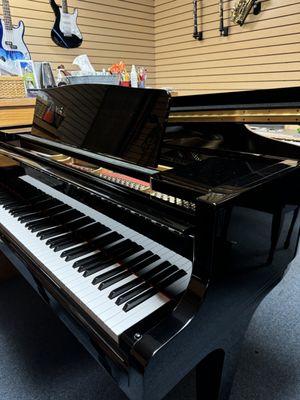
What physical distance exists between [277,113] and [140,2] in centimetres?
367

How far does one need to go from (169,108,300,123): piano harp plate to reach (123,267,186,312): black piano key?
76 cm

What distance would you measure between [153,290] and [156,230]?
0.55 feet

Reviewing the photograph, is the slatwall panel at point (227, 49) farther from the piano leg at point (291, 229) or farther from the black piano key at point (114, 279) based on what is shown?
the black piano key at point (114, 279)

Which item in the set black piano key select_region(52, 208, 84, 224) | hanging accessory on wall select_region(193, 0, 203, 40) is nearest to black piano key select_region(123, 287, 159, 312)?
black piano key select_region(52, 208, 84, 224)

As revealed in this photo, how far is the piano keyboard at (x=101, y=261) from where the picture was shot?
29.9 inches

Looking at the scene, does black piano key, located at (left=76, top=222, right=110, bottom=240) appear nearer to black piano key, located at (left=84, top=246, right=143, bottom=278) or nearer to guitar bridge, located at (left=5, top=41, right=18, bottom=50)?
black piano key, located at (left=84, top=246, right=143, bottom=278)

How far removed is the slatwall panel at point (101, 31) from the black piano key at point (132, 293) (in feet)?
10.3

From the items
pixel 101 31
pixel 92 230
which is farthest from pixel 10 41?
pixel 92 230

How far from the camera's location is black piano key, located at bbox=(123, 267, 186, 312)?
75cm

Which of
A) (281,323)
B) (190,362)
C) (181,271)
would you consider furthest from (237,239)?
(281,323)

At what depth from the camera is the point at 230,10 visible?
10.4ft

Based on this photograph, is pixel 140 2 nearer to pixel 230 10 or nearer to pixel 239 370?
pixel 230 10

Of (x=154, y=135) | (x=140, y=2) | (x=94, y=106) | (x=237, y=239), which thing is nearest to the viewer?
(x=237, y=239)

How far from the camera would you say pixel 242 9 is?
2.99m
